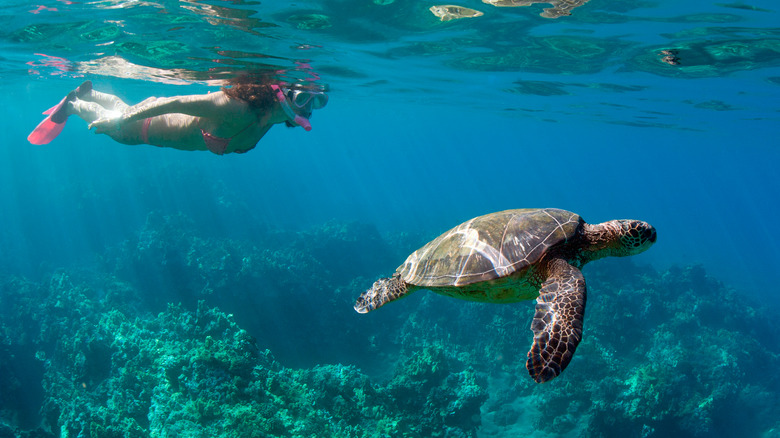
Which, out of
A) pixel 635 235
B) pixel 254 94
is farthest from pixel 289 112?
pixel 635 235

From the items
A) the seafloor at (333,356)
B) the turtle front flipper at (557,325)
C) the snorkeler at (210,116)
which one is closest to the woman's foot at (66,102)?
the snorkeler at (210,116)

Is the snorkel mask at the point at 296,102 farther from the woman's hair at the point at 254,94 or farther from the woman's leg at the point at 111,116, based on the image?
the woman's leg at the point at 111,116

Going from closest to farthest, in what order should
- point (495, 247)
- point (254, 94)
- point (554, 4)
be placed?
point (495, 247)
point (254, 94)
point (554, 4)

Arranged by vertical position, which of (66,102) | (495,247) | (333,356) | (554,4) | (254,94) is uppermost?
(554,4)

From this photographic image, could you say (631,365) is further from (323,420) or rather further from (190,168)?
(190,168)

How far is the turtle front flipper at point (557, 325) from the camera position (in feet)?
10.4

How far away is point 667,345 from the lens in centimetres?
1323

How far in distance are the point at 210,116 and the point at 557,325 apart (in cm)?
508

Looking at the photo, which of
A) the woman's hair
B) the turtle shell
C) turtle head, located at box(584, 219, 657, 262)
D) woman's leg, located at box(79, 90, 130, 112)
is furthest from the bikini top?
turtle head, located at box(584, 219, 657, 262)

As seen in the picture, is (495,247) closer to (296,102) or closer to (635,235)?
(635,235)

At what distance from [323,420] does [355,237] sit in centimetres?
1510

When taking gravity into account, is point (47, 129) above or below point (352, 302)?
above

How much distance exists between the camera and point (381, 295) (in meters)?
5.32

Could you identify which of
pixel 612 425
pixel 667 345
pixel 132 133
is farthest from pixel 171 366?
pixel 667 345
